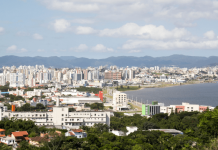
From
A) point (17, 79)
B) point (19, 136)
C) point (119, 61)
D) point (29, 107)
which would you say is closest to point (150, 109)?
point (29, 107)

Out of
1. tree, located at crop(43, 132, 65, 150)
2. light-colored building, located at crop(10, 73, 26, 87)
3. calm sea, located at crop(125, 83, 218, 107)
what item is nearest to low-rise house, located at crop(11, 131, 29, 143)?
tree, located at crop(43, 132, 65, 150)

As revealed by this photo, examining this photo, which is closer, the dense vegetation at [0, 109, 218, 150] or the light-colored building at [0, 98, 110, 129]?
the dense vegetation at [0, 109, 218, 150]

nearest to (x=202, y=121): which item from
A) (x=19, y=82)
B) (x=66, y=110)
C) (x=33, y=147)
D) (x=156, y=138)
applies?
(x=156, y=138)

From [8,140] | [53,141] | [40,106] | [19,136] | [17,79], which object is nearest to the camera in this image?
[53,141]

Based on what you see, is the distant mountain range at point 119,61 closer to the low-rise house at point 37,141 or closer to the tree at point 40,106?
the tree at point 40,106

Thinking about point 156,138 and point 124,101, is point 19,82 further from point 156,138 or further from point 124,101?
point 156,138

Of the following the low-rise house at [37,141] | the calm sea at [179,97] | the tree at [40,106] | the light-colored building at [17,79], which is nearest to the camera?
the low-rise house at [37,141]

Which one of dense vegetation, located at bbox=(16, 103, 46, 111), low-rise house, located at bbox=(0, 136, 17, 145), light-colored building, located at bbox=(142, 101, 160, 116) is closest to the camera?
low-rise house, located at bbox=(0, 136, 17, 145)

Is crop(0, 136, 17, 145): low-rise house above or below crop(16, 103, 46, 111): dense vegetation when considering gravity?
above

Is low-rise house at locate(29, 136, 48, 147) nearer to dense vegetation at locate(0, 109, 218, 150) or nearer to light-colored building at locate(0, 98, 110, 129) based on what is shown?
dense vegetation at locate(0, 109, 218, 150)

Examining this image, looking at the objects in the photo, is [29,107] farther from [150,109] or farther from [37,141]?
[37,141]

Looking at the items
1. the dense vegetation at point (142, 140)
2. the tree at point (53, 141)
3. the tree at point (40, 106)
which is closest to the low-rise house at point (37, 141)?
the tree at point (53, 141)
